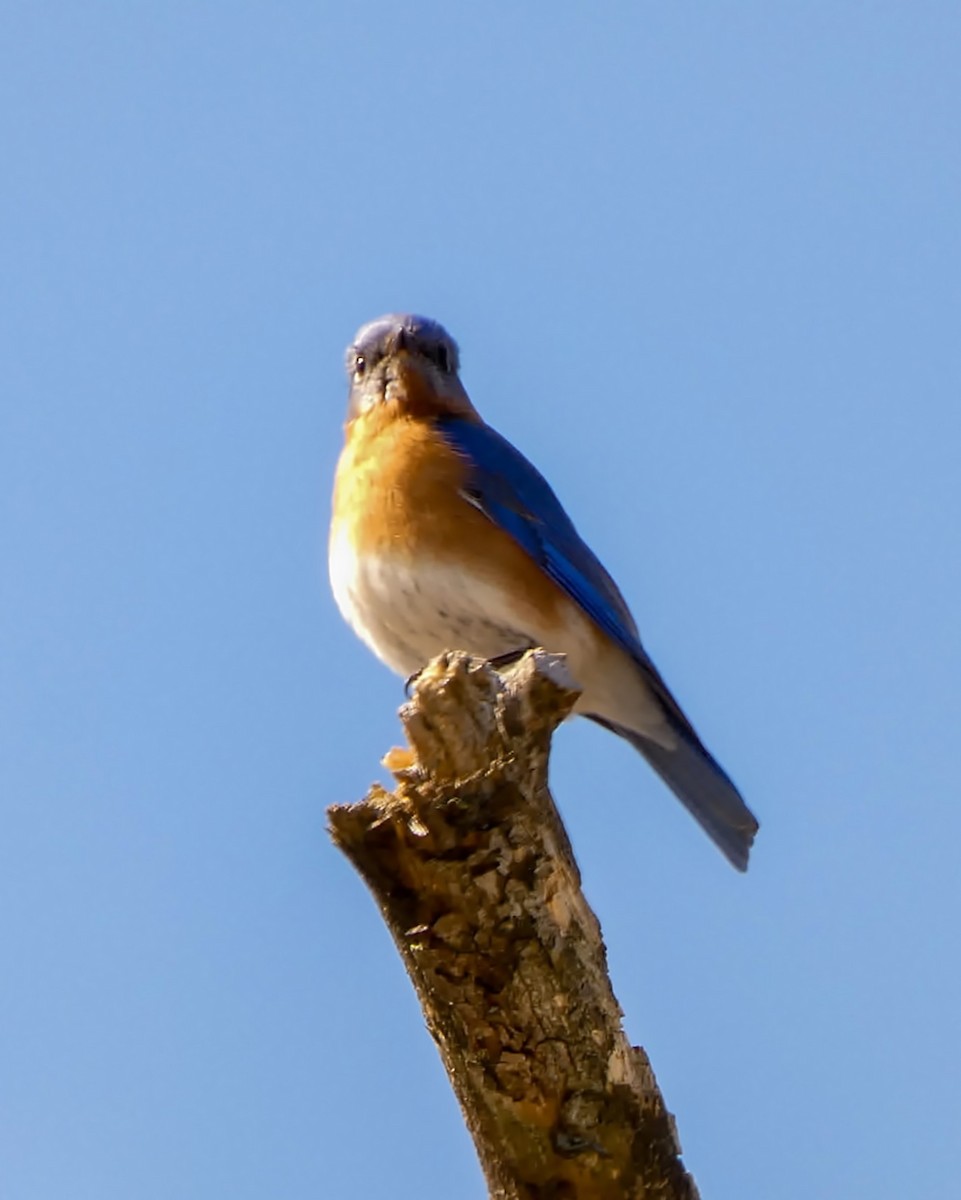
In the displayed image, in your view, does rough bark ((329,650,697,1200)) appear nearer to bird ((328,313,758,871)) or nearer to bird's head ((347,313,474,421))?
bird ((328,313,758,871))

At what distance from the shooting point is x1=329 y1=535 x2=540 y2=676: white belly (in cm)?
750

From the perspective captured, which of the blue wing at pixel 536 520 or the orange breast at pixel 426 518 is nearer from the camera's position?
the orange breast at pixel 426 518

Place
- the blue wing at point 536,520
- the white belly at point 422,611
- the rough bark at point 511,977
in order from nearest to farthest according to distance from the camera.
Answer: the rough bark at point 511,977
the white belly at point 422,611
the blue wing at point 536,520

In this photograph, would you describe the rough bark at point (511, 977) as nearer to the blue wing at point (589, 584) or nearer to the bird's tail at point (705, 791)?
the blue wing at point (589, 584)

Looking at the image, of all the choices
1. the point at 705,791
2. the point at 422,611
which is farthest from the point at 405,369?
the point at 705,791

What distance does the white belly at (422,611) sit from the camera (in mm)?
7496

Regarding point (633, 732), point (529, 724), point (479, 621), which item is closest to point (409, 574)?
point (479, 621)

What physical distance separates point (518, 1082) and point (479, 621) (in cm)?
304

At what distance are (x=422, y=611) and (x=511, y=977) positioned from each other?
289 centimetres

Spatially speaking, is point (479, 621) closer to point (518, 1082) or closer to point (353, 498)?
point (353, 498)

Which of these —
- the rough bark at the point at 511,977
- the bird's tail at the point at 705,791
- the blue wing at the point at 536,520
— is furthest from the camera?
the bird's tail at the point at 705,791

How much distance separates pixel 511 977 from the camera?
4.79 metres

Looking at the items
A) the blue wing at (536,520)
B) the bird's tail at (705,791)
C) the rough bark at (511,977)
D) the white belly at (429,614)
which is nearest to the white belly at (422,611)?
the white belly at (429,614)

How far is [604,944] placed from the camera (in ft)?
16.4
